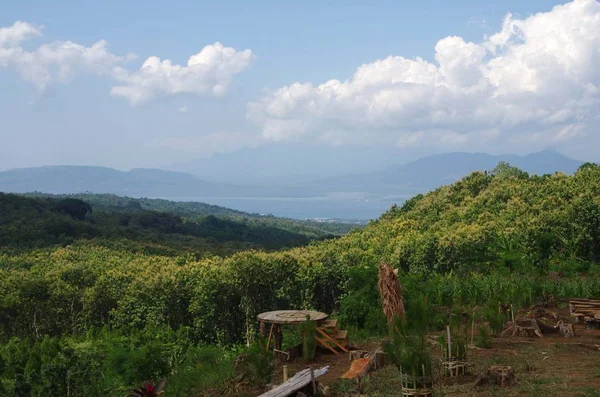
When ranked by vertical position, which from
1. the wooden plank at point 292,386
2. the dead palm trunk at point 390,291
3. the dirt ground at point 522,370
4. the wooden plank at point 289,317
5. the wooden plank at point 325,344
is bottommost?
the wooden plank at point 325,344

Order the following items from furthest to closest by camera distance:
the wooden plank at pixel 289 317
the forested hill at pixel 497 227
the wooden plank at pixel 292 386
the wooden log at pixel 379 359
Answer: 1. the forested hill at pixel 497 227
2. the wooden plank at pixel 289 317
3. the wooden log at pixel 379 359
4. the wooden plank at pixel 292 386

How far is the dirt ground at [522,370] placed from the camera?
711 cm

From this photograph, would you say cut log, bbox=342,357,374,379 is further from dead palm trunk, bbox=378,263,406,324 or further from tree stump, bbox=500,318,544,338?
tree stump, bbox=500,318,544,338

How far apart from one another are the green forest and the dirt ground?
158 cm

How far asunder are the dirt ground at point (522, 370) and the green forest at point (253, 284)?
158 centimetres

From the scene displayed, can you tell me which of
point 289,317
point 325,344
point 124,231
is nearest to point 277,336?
point 289,317

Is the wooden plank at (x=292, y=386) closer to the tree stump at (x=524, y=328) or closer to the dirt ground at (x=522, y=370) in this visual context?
the dirt ground at (x=522, y=370)

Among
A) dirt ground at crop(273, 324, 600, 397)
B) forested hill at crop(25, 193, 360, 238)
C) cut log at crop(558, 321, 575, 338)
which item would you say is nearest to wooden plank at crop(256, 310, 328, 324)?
dirt ground at crop(273, 324, 600, 397)

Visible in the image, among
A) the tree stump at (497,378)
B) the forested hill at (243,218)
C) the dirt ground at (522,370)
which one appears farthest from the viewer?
the forested hill at (243,218)

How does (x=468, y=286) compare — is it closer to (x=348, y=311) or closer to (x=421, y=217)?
(x=348, y=311)

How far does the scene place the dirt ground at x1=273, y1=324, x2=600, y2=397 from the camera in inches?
280

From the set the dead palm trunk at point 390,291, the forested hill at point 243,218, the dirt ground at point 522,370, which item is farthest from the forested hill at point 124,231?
the dead palm trunk at point 390,291

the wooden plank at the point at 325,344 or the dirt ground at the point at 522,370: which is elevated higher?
the dirt ground at the point at 522,370

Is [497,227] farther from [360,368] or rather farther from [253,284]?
[360,368]
